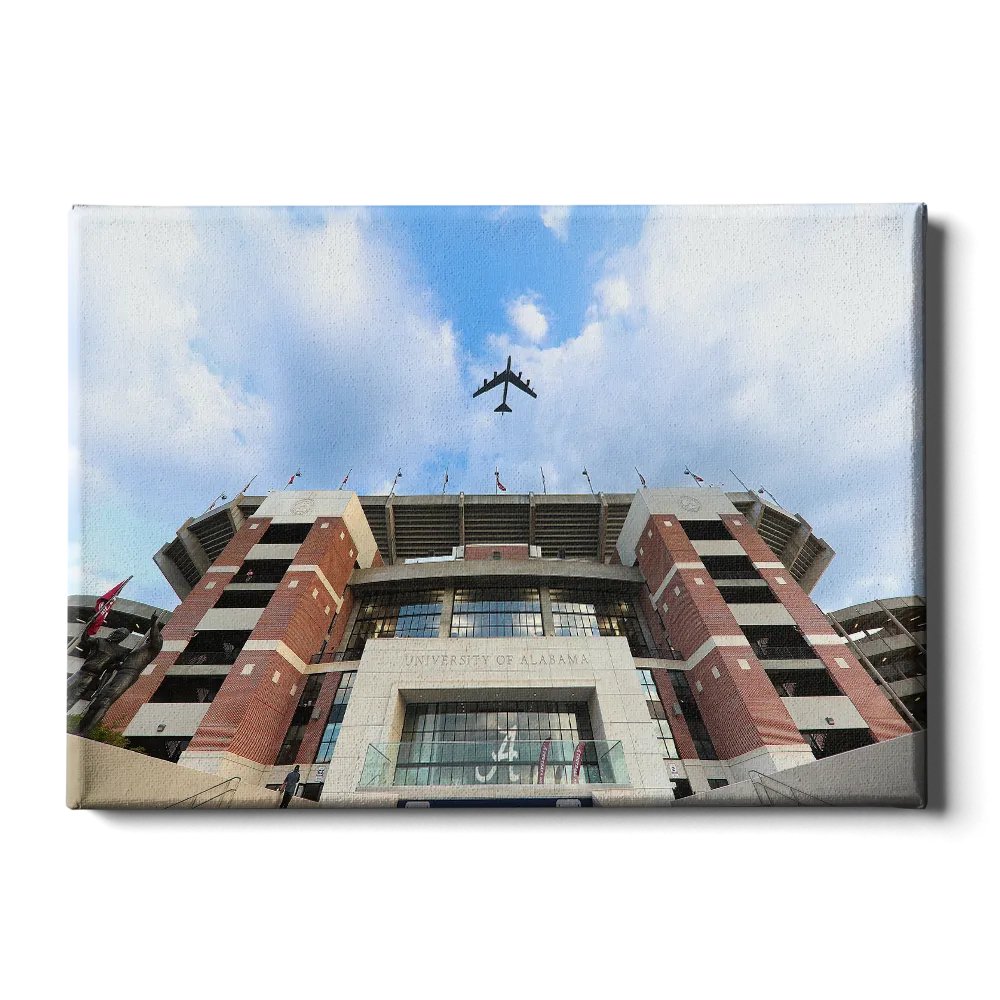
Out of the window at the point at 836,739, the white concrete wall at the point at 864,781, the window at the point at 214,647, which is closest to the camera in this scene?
the white concrete wall at the point at 864,781

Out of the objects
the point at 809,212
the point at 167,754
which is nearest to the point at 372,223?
the point at 809,212

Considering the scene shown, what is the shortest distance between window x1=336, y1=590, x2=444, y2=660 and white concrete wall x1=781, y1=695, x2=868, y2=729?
14.8 metres

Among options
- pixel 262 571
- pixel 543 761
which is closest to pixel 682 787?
pixel 543 761

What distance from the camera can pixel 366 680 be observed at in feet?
55.3

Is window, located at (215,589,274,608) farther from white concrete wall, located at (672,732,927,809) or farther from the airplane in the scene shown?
white concrete wall, located at (672,732,927,809)

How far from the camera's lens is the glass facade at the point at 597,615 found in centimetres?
2464

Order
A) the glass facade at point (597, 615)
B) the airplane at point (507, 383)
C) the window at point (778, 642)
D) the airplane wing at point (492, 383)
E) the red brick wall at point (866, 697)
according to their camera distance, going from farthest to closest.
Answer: the glass facade at point (597, 615) → the window at point (778, 642) → the red brick wall at point (866, 697) → the airplane at point (507, 383) → the airplane wing at point (492, 383)

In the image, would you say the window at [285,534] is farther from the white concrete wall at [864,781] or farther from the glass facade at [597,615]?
the white concrete wall at [864,781]

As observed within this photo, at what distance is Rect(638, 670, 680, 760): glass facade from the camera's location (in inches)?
807

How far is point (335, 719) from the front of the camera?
67.9 ft

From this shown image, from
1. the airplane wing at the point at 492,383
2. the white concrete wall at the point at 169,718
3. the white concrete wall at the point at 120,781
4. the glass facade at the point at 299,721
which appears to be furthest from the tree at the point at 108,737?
the airplane wing at the point at 492,383

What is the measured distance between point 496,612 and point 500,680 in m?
8.76

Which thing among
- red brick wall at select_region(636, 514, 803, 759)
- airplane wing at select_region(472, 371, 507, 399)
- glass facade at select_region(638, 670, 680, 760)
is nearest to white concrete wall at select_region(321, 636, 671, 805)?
glass facade at select_region(638, 670, 680, 760)

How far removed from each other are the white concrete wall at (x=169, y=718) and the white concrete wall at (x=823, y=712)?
72.1ft
